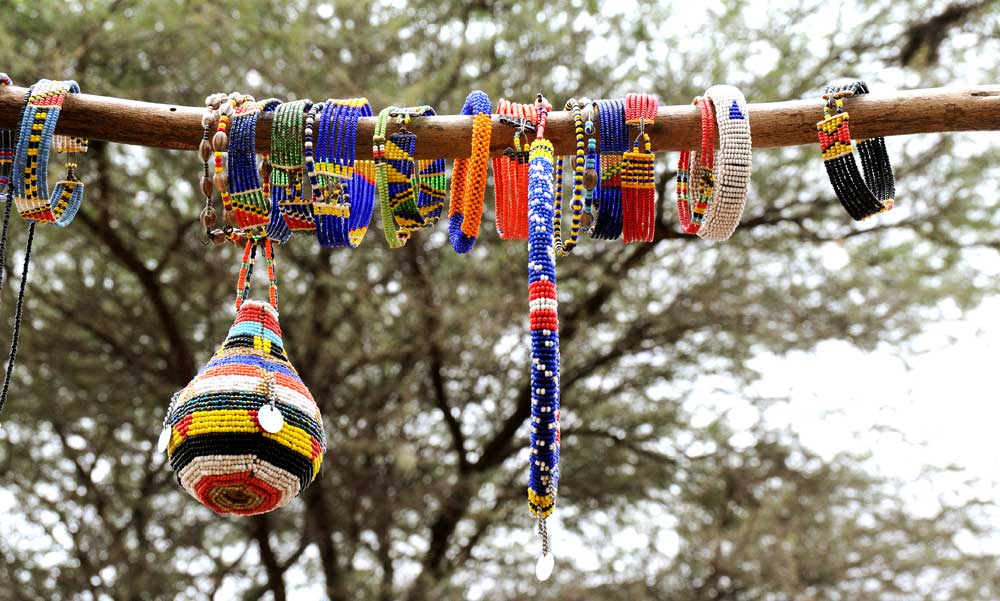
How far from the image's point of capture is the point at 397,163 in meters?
1.79

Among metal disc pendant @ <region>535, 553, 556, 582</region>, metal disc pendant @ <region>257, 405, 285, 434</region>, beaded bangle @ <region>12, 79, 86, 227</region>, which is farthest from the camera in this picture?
beaded bangle @ <region>12, 79, 86, 227</region>

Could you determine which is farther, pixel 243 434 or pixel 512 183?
pixel 512 183

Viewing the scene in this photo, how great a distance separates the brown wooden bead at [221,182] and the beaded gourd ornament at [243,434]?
0.27 metres

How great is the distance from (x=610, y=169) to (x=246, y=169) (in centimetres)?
62

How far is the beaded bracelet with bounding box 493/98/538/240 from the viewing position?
1.83 m

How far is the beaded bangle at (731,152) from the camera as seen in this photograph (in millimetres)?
1768

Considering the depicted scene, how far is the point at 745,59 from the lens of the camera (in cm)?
479

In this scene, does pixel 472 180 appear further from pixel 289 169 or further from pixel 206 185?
pixel 206 185

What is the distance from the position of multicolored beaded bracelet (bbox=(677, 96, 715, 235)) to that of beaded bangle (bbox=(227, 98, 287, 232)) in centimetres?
73

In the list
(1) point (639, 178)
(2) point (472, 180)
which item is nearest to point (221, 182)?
(2) point (472, 180)

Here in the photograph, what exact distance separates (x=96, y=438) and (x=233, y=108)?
14.2ft

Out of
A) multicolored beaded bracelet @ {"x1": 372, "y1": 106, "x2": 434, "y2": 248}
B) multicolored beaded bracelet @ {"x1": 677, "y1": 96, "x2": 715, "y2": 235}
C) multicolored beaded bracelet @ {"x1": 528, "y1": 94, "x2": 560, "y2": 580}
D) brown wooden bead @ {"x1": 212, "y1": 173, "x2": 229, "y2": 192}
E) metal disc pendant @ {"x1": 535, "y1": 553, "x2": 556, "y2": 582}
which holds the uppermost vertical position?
brown wooden bead @ {"x1": 212, "y1": 173, "x2": 229, "y2": 192}

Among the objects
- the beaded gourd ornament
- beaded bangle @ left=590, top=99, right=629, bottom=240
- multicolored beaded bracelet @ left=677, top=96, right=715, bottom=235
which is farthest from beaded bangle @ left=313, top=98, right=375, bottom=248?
multicolored beaded bracelet @ left=677, top=96, right=715, bottom=235

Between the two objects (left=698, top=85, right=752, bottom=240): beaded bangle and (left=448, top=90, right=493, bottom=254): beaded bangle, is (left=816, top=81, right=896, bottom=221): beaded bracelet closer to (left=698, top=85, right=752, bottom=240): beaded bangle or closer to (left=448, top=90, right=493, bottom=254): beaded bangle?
(left=698, top=85, right=752, bottom=240): beaded bangle
